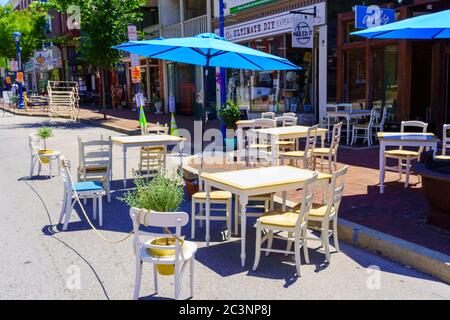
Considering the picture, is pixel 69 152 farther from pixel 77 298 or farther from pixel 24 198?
pixel 77 298

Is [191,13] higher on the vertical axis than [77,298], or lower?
higher

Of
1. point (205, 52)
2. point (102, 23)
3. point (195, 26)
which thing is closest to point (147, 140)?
point (205, 52)

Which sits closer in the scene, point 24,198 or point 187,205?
point 187,205

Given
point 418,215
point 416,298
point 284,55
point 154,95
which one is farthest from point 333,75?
point 154,95

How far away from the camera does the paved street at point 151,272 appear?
4508mm

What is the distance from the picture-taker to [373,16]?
12.5 meters

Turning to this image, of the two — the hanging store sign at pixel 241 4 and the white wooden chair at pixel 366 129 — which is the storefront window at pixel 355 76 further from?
the hanging store sign at pixel 241 4

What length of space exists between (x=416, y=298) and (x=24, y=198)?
662 cm

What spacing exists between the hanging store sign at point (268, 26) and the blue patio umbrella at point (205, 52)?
22.1 feet

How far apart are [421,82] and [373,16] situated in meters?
2.41

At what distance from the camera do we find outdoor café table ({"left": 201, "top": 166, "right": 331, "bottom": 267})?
520 centimetres

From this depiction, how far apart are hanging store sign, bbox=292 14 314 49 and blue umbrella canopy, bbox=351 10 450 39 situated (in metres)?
8.00
